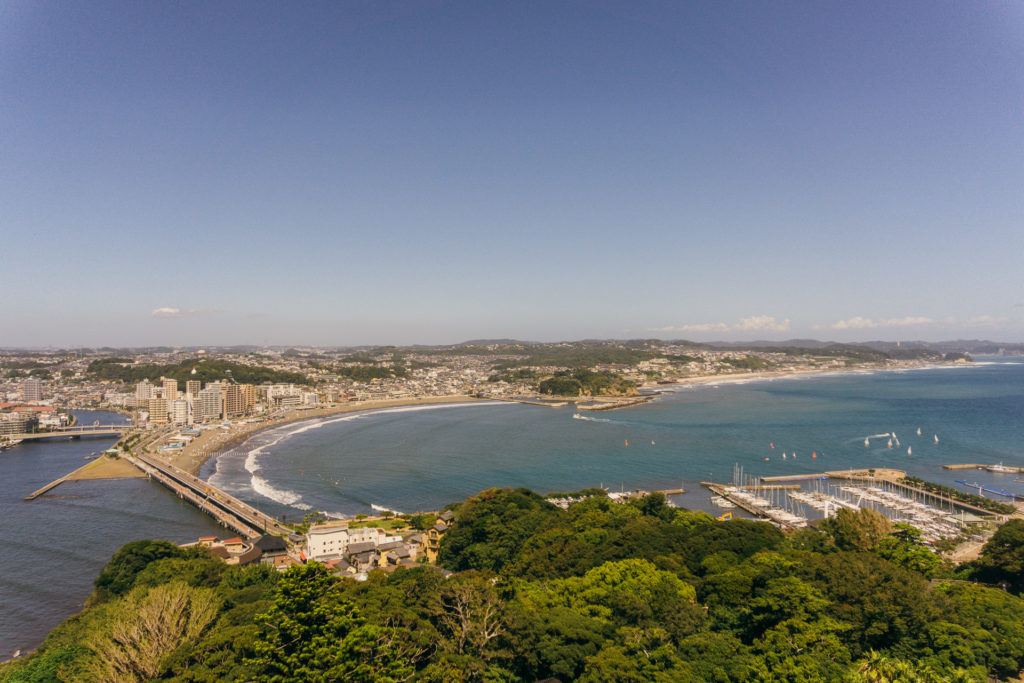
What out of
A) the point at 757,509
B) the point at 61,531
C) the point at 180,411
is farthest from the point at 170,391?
the point at 757,509

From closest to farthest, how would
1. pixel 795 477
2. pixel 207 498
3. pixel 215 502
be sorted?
pixel 215 502 → pixel 207 498 → pixel 795 477

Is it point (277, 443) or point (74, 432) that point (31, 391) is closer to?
point (74, 432)

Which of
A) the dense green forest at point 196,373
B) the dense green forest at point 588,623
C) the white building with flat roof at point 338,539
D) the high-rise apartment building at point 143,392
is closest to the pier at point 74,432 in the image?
the high-rise apartment building at point 143,392

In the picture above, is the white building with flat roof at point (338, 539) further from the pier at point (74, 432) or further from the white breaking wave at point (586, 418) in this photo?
the pier at point (74, 432)

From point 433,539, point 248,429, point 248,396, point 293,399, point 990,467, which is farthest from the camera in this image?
point 293,399

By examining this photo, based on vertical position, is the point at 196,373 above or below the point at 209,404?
above

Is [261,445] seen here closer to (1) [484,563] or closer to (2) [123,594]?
(2) [123,594]

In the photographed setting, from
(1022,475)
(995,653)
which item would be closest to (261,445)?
→ (995,653)

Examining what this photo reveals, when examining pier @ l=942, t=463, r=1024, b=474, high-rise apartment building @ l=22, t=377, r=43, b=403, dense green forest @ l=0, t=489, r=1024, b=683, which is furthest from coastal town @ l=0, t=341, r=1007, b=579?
pier @ l=942, t=463, r=1024, b=474
